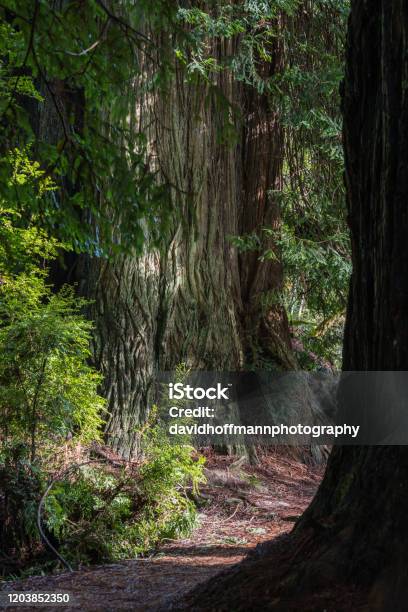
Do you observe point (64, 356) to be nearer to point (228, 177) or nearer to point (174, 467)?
point (174, 467)

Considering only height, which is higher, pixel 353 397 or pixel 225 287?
pixel 225 287

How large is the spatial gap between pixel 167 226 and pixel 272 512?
3971 millimetres

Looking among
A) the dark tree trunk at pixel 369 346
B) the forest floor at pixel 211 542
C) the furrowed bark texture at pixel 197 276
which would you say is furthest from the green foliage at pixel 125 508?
the dark tree trunk at pixel 369 346

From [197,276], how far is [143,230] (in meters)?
2.16

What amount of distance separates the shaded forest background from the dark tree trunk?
93 cm

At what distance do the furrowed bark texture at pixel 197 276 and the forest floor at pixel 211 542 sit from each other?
1.16 m

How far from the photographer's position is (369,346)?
3271 millimetres

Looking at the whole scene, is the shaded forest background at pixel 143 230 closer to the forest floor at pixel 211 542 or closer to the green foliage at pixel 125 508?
the green foliage at pixel 125 508

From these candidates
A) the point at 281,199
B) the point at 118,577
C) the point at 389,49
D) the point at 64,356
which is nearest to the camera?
the point at 389,49

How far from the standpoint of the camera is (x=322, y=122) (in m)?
8.86

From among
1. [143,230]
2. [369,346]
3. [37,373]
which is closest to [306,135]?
[143,230]

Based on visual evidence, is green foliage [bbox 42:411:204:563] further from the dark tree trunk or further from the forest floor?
the dark tree trunk

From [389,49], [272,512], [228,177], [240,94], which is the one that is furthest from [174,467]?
[240,94]

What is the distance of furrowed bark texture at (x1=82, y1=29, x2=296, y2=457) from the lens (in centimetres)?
777
